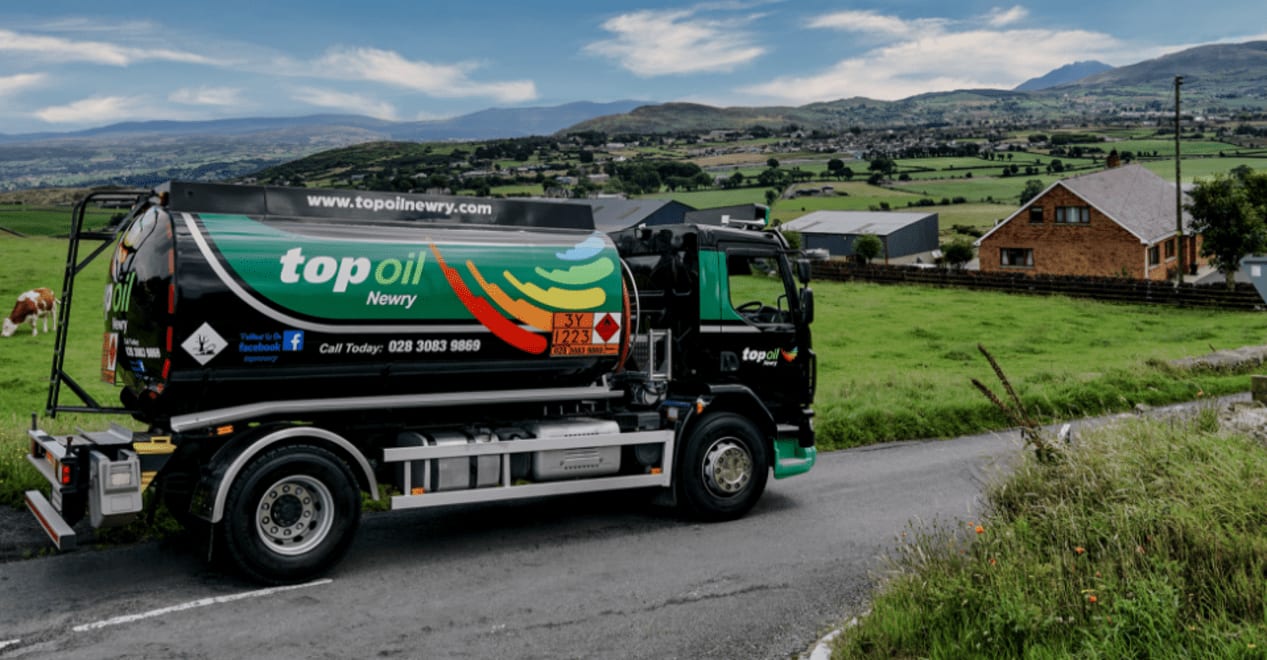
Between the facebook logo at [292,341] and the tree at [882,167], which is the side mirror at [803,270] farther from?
the tree at [882,167]

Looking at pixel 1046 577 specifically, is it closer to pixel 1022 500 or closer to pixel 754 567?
pixel 1022 500

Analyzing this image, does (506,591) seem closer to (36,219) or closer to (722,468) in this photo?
(722,468)

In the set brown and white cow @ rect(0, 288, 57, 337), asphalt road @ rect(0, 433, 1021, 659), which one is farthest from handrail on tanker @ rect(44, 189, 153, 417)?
brown and white cow @ rect(0, 288, 57, 337)

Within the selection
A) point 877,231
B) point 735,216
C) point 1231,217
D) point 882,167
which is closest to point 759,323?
point 735,216

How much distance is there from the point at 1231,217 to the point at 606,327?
2188 inches

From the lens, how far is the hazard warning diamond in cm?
1108

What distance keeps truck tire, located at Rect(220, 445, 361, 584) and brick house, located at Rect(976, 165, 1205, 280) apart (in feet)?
200

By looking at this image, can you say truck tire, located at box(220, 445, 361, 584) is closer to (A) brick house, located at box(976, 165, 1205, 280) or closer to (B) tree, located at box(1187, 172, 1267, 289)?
(B) tree, located at box(1187, 172, 1267, 289)

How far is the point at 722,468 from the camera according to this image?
1195 cm

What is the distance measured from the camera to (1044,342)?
37.3m

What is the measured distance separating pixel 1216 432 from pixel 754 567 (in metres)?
4.54

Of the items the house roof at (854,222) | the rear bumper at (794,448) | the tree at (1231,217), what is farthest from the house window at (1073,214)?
the rear bumper at (794,448)

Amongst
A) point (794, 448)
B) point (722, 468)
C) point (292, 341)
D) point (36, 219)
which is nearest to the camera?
point (292, 341)

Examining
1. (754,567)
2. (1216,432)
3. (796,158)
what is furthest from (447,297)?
(796,158)
